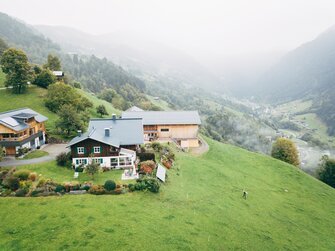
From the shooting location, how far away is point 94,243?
27.3 metres

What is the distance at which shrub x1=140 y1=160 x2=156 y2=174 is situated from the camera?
44.2 meters

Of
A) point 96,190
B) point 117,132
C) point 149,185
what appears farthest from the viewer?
point 117,132

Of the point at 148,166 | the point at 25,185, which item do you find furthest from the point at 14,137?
the point at 148,166

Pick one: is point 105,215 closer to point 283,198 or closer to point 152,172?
point 152,172

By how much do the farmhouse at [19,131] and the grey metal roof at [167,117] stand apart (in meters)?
23.5

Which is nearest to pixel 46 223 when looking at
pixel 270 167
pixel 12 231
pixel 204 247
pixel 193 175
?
pixel 12 231

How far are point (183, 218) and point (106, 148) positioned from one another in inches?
738

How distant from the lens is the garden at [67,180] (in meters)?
37.0

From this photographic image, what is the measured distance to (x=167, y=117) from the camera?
75562mm

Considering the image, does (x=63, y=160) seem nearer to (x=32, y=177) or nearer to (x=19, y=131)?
(x=32, y=177)

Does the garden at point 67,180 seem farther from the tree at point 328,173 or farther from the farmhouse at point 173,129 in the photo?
the tree at point 328,173

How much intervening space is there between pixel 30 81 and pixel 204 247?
7729cm

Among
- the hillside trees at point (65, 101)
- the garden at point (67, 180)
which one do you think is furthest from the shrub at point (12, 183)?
the hillside trees at point (65, 101)

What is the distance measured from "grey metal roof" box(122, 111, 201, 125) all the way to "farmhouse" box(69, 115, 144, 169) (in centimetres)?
2137
